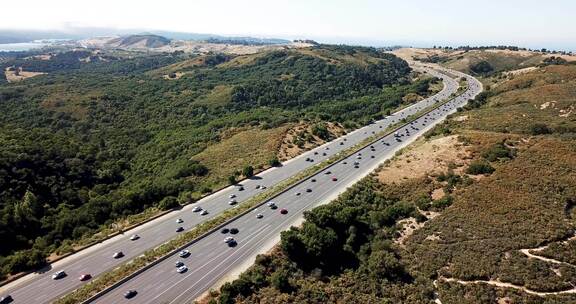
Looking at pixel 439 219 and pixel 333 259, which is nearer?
pixel 333 259

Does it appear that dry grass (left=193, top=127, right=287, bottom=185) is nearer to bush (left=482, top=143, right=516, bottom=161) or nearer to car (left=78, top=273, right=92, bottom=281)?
car (left=78, top=273, right=92, bottom=281)

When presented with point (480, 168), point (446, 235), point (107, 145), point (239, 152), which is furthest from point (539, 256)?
point (107, 145)

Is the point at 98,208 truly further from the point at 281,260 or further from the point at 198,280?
the point at 281,260

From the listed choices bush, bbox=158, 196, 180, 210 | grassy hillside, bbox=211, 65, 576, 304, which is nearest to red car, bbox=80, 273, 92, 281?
grassy hillside, bbox=211, 65, 576, 304

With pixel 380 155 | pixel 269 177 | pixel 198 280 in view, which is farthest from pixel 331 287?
pixel 380 155

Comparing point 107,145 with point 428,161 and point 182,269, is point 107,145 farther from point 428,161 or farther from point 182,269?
point 428,161

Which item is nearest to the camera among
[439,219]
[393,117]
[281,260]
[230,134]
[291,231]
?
[281,260]

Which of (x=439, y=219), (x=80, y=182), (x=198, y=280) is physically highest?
(x=439, y=219)
